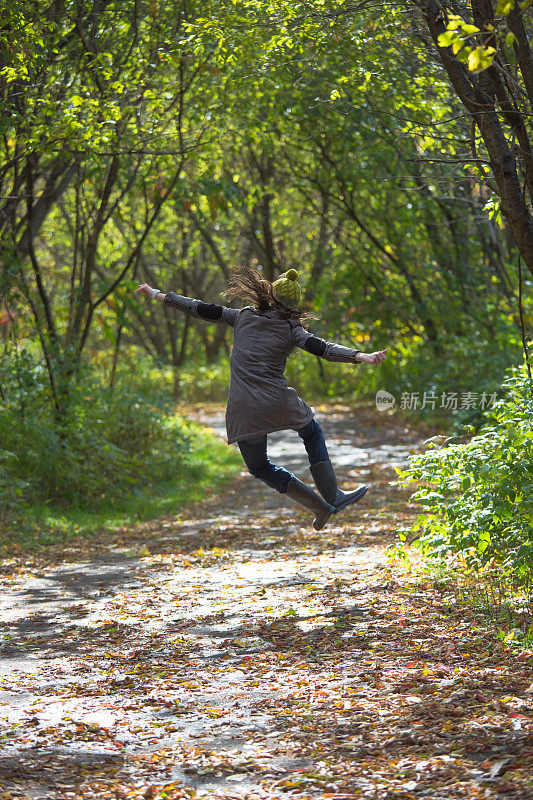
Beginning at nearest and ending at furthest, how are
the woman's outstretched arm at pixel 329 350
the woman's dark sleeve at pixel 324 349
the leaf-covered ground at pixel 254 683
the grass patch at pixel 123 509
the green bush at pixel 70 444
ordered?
the leaf-covered ground at pixel 254 683, the woman's outstretched arm at pixel 329 350, the woman's dark sleeve at pixel 324 349, the grass patch at pixel 123 509, the green bush at pixel 70 444

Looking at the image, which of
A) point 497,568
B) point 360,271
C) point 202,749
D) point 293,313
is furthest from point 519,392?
point 360,271

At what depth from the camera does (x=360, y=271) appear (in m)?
20.5

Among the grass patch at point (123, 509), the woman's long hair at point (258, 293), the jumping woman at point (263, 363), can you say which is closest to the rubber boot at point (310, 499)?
the jumping woman at point (263, 363)

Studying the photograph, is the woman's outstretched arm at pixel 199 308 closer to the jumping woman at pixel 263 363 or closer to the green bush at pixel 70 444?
the jumping woman at pixel 263 363

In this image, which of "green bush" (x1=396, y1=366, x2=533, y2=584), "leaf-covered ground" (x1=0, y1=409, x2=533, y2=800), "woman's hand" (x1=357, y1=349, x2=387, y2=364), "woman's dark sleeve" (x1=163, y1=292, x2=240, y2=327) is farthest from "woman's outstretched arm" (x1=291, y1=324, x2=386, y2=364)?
"leaf-covered ground" (x1=0, y1=409, x2=533, y2=800)

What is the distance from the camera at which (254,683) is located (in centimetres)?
489

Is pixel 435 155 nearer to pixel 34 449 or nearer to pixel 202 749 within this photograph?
pixel 34 449

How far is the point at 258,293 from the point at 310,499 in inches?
65.1

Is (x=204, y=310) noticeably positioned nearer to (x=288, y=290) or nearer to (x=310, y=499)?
(x=288, y=290)

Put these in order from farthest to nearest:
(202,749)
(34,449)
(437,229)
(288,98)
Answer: (437,229), (288,98), (34,449), (202,749)

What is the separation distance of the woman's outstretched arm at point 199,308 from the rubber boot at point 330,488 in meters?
1.30

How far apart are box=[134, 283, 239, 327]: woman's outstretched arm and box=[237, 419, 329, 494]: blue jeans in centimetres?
93

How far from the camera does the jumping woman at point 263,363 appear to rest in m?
6.50

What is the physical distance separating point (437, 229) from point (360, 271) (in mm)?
2558
